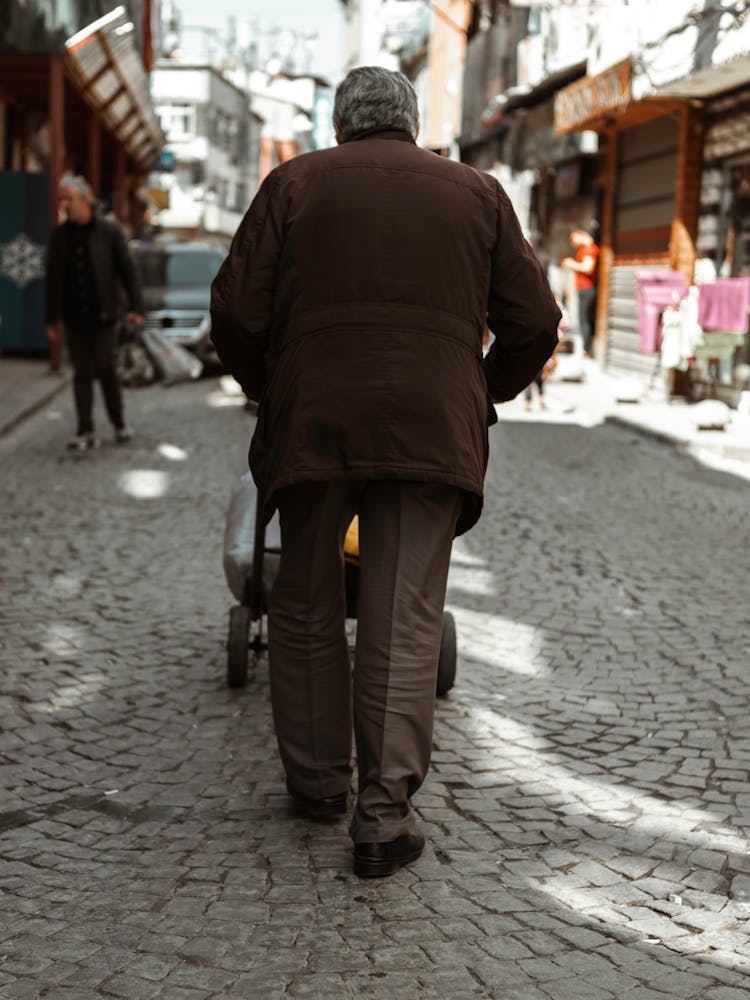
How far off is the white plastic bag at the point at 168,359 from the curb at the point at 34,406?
4.17 ft

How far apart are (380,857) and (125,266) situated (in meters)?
8.14

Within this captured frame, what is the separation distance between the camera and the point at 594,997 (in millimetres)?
2955

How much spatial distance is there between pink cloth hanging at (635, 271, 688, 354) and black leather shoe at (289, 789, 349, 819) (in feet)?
43.0

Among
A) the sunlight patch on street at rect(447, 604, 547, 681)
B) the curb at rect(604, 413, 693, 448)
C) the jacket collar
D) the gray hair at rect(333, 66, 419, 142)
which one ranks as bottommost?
the sunlight patch on street at rect(447, 604, 547, 681)

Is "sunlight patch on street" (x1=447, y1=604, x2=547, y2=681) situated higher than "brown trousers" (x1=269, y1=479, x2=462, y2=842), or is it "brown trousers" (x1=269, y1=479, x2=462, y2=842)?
"brown trousers" (x1=269, y1=479, x2=462, y2=842)

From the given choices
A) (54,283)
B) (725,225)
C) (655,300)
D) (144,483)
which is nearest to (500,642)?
(144,483)

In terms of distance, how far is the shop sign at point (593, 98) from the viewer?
57.2 ft

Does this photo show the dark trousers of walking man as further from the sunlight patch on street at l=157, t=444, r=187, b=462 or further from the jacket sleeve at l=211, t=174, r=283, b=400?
the jacket sleeve at l=211, t=174, r=283, b=400

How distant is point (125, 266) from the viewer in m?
11.1

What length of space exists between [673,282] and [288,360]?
1372 centimetres

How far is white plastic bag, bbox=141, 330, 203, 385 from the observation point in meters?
13.9

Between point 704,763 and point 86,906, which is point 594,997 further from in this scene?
point 704,763

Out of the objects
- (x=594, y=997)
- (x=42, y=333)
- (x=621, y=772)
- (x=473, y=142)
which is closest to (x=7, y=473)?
(x=621, y=772)

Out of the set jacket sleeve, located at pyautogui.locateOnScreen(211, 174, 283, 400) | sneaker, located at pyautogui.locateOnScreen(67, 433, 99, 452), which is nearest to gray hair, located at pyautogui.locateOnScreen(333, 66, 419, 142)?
jacket sleeve, located at pyautogui.locateOnScreen(211, 174, 283, 400)
